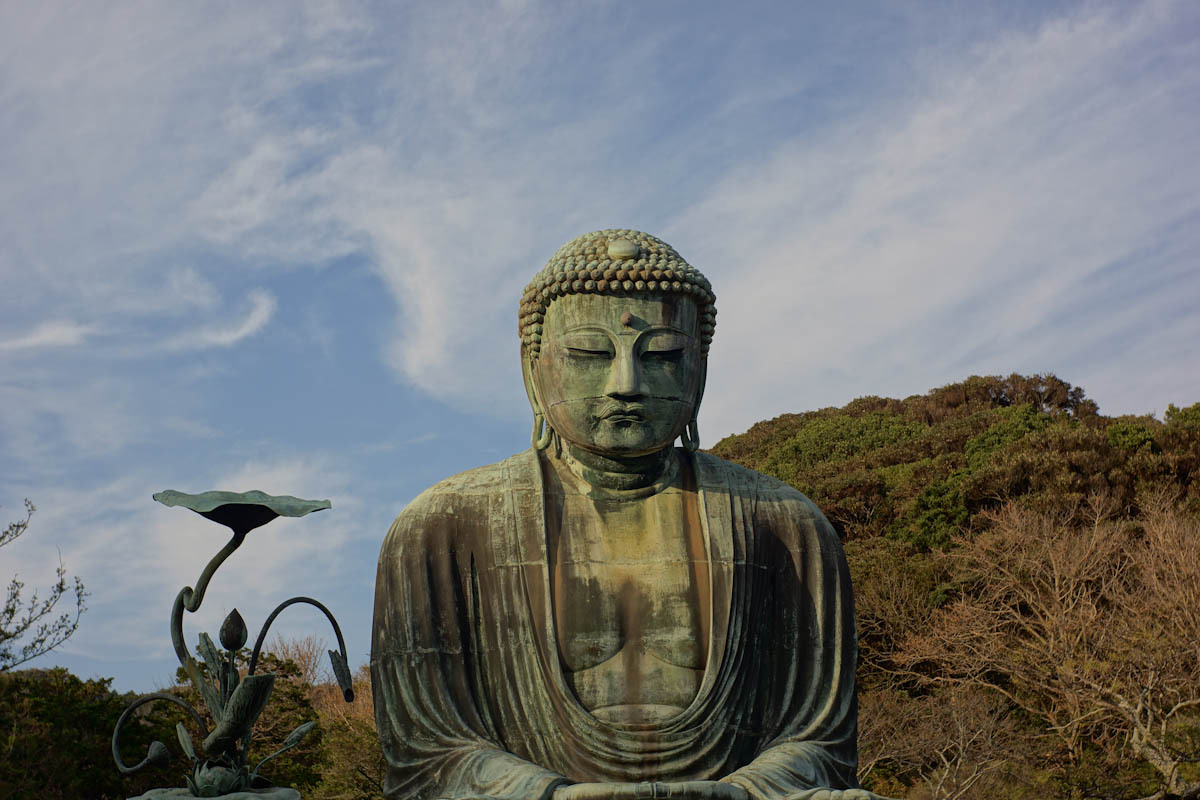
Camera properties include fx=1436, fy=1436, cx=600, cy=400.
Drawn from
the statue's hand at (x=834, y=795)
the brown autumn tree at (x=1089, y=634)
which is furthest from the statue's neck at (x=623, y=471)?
the brown autumn tree at (x=1089, y=634)

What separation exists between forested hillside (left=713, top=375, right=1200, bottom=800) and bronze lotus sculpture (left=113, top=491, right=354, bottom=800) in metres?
19.0

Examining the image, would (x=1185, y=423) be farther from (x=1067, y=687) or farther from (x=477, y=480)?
(x=477, y=480)

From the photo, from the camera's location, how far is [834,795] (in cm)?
634

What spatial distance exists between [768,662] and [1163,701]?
19.2 metres

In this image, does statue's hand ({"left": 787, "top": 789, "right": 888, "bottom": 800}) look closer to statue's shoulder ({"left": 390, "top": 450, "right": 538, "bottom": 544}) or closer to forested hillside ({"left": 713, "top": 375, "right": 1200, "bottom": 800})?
statue's shoulder ({"left": 390, "top": 450, "right": 538, "bottom": 544})

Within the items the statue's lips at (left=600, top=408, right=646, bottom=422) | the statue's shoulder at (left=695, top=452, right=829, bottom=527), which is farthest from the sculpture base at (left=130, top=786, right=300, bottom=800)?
the statue's shoulder at (left=695, top=452, right=829, bottom=527)

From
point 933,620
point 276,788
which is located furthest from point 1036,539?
point 276,788

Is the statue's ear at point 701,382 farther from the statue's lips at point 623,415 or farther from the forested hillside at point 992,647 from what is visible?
the forested hillside at point 992,647

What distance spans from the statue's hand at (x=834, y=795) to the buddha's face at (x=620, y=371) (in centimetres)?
192

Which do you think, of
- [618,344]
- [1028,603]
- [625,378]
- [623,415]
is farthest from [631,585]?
[1028,603]

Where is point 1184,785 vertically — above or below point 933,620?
below

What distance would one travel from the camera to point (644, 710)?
7.02 meters

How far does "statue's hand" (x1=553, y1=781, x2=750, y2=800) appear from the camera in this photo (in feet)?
20.4

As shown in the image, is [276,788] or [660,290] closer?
[276,788]
